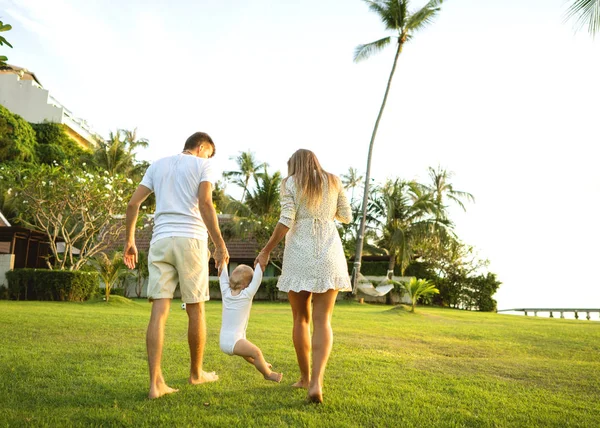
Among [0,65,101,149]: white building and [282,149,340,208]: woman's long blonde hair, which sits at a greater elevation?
[0,65,101,149]: white building

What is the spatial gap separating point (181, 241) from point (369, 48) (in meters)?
23.6

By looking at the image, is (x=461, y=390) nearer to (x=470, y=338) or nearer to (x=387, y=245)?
(x=470, y=338)

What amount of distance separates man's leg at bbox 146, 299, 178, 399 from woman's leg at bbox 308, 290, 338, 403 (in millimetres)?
1064

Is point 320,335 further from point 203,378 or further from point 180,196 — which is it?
point 180,196

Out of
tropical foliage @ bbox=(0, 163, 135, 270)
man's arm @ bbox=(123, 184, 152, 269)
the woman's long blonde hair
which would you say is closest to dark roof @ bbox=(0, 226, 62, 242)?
tropical foliage @ bbox=(0, 163, 135, 270)

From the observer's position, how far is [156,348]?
12.6 feet

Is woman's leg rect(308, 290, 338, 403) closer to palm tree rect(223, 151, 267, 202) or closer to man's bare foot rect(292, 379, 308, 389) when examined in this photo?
man's bare foot rect(292, 379, 308, 389)

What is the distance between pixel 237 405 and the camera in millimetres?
3504

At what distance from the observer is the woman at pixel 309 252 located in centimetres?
395

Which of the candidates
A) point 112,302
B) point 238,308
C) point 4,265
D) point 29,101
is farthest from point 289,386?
point 29,101

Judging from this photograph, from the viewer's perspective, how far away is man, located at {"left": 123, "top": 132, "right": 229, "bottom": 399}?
3.96 metres

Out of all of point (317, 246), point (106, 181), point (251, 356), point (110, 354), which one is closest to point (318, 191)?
point (317, 246)

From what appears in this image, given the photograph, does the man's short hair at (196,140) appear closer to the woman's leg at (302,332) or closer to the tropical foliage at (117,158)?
the woman's leg at (302,332)

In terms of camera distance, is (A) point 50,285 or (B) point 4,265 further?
(B) point 4,265
